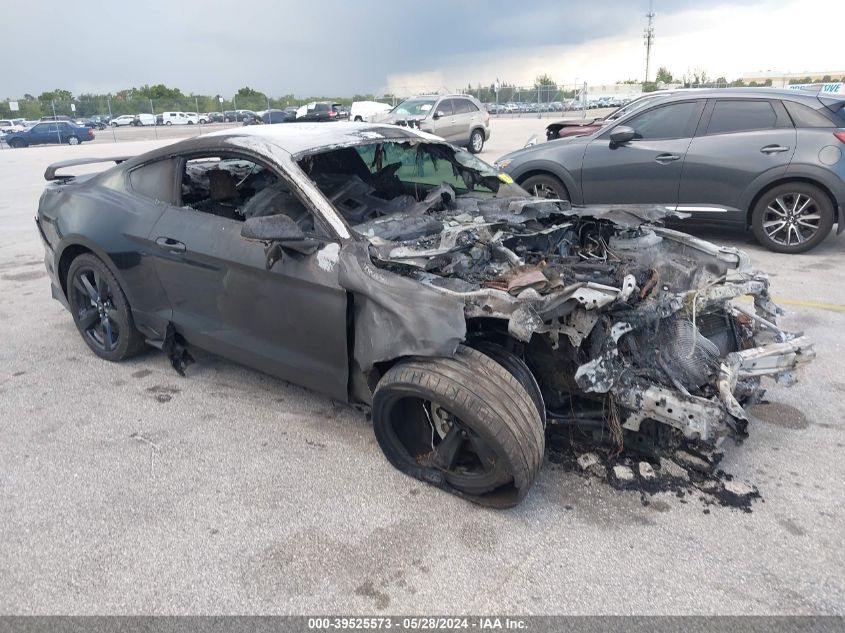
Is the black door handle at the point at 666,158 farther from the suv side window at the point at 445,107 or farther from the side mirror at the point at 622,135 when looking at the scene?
the suv side window at the point at 445,107

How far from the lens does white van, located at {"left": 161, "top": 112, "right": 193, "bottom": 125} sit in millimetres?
40162

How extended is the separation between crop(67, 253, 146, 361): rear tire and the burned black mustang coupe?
0.02 m

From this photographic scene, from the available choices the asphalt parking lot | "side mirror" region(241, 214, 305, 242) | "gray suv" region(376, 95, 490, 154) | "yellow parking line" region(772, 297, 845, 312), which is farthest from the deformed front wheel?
"gray suv" region(376, 95, 490, 154)

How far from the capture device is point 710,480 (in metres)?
3.04

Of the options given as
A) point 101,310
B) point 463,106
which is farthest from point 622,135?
point 463,106

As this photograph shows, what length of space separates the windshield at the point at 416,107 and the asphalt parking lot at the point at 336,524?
15.2 meters

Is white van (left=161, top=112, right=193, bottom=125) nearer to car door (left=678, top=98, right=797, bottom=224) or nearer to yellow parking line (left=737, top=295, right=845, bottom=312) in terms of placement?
car door (left=678, top=98, right=797, bottom=224)

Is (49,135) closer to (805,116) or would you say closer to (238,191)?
(238,191)

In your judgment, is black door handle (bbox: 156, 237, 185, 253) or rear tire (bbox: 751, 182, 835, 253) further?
rear tire (bbox: 751, 182, 835, 253)

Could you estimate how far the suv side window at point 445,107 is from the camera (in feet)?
59.1

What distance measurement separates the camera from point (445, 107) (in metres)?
18.2

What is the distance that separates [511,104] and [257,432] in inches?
1671

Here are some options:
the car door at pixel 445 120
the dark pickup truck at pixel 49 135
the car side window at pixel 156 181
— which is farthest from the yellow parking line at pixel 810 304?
the dark pickup truck at pixel 49 135

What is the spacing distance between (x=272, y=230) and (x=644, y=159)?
5.36m
